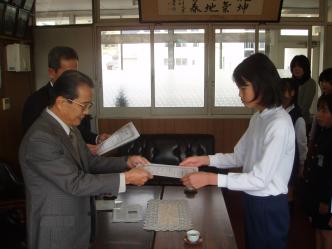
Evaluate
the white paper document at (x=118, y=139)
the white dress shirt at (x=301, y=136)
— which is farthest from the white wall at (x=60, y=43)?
the white paper document at (x=118, y=139)

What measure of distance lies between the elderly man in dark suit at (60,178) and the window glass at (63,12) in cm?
378

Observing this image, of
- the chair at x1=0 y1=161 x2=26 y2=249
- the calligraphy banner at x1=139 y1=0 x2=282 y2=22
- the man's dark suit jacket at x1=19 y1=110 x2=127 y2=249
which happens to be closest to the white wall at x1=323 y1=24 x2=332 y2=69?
the calligraphy banner at x1=139 y1=0 x2=282 y2=22

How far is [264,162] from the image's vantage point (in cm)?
172

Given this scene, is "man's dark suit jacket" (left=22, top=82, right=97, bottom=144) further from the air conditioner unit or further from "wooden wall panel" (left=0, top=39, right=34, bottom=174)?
the air conditioner unit

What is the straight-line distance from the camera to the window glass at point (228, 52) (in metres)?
5.16

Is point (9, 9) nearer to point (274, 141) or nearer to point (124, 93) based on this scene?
point (124, 93)

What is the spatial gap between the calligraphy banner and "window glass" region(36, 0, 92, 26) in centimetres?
82

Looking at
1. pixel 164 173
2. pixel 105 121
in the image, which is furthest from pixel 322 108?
pixel 105 121

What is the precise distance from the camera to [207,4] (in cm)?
479

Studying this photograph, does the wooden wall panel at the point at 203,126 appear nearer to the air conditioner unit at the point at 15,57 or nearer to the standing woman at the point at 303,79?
the standing woman at the point at 303,79

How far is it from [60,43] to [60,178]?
405cm

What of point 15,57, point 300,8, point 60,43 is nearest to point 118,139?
point 15,57

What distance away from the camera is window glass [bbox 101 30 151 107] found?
523 cm

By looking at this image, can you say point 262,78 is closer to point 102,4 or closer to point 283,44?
point 283,44
